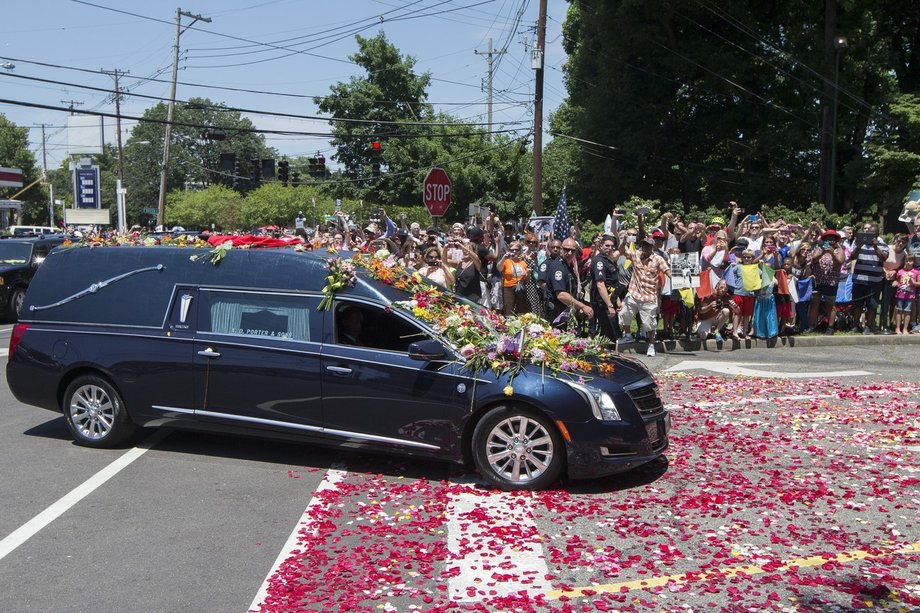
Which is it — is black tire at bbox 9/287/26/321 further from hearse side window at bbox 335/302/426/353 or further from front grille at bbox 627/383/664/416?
front grille at bbox 627/383/664/416

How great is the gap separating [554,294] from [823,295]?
17.3 feet

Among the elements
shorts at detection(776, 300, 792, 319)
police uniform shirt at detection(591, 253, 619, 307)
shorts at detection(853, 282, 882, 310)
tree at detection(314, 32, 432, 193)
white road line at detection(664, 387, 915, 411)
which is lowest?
white road line at detection(664, 387, 915, 411)

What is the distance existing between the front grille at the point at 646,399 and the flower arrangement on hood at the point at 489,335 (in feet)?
0.95

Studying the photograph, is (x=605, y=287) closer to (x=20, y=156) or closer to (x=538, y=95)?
(x=538, y=95)

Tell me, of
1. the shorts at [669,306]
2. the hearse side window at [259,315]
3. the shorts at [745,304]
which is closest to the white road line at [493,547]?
the hearse side window at [259,315]

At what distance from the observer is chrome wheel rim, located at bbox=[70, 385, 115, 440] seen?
827cm

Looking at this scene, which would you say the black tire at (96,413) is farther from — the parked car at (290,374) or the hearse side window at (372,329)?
the hearse side window at (372,329)

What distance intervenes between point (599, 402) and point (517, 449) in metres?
0.74

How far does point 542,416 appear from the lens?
23.0 ft

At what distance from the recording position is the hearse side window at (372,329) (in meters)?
7.47

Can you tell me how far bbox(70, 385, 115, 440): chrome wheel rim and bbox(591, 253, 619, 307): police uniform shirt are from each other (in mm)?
7557

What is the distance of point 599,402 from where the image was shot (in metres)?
6.95

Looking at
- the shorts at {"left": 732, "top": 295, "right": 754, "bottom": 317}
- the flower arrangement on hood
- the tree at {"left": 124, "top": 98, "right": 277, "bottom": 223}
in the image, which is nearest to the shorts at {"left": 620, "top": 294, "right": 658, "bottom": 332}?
the shorts at {"left": 732, "top": 295, "right": 754, "bottom": 317}

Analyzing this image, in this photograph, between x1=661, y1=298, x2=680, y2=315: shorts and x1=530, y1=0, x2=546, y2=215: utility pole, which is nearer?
x1=661, y1=298, x2=680, y2=315: shorts
